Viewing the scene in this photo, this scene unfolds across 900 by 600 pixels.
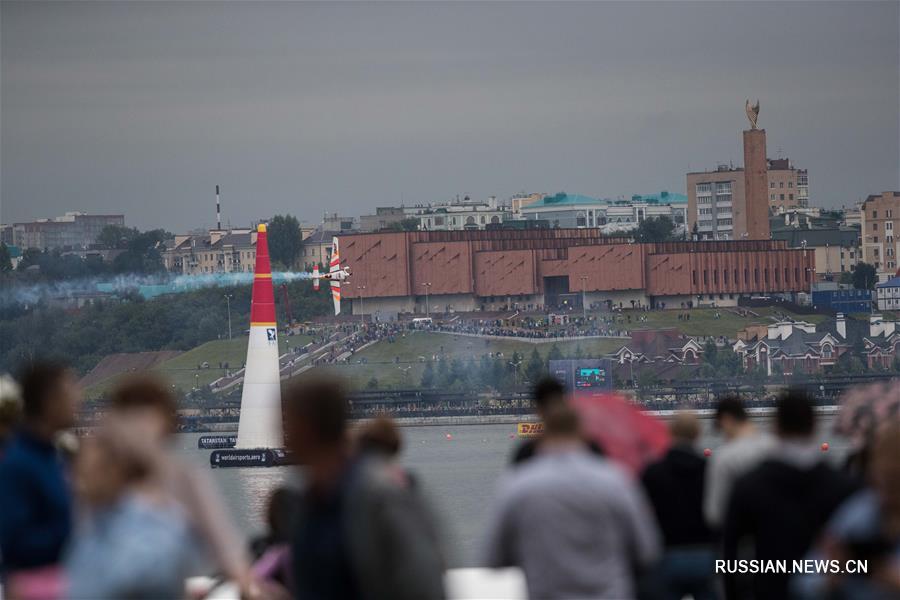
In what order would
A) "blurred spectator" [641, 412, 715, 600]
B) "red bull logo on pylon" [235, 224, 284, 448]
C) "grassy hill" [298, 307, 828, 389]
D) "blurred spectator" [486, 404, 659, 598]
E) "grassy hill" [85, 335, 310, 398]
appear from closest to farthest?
"blurred spectator" [486, 404, 659, 598]
"blurred spectator" [641, 412, 715, 600]
"red bull logo on pylon" [235, 224, 284, 448]
"grassy hill" [298, 307, 828, 389]
"grassy hill" [85, 335, 310, 398]

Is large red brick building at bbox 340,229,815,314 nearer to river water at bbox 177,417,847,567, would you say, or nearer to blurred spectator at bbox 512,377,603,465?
river water at bbox 177,417,847,567

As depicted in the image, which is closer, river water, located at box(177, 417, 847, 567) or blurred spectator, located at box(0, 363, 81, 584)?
blurred spectator, located at box(0, 363, 81, 584)

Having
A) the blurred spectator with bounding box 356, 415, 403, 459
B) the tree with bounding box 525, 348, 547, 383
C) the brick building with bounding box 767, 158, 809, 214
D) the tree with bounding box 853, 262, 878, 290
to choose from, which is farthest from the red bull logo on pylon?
the brick building with bounding box 767, 158, 809, 214

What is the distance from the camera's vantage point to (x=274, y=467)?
32844 millimetres

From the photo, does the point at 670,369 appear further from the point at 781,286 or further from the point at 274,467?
the point at 274,467

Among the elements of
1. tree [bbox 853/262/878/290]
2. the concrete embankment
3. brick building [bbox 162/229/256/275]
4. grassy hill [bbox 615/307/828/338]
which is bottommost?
the concrete embankment

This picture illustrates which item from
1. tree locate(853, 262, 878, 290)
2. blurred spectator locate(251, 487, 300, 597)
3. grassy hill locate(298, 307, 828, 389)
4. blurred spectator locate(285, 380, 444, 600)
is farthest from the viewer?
tree locate(853, 262, 878, 290)

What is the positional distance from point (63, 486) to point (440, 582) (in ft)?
2.94

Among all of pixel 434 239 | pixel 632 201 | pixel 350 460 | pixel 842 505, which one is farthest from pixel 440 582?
pixel 632 201

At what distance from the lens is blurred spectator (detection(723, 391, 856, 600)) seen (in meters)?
3.30

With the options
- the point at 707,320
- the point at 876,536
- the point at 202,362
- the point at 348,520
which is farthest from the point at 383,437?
the point at 707,320

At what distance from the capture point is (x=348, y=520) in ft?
8.02

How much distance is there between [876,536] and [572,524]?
0.59 meters

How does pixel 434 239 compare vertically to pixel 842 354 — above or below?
above
